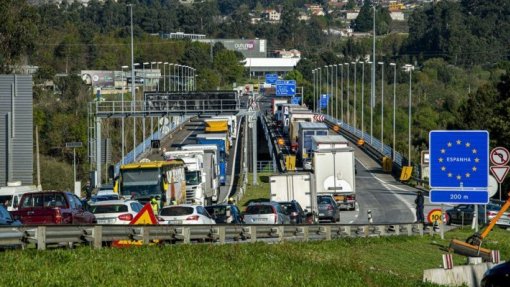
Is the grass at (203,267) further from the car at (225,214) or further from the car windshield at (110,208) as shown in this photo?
the car at (225,214)

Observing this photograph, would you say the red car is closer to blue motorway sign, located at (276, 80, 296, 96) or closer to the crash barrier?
the crash barrier

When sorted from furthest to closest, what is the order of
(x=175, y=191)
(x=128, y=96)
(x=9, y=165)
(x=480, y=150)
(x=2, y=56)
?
(x=128, y=96)
(x=2, y=56)
(x=175, y=191)
(x=9, y=165)
(x=480, y=150)

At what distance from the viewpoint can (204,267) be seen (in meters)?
19.6

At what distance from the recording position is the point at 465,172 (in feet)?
95.4

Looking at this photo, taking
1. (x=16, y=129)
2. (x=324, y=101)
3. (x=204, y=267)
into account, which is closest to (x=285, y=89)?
(x=324, y=101)

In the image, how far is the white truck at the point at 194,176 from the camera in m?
56.7

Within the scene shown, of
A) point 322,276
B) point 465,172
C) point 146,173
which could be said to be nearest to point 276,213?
point 146,173

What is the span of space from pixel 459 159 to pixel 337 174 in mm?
33337

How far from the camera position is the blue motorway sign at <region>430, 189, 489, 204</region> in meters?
28.9

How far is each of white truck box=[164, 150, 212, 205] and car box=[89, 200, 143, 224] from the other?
19.2 metres

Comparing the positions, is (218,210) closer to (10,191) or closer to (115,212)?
(115,212)

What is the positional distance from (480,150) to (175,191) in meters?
22.3

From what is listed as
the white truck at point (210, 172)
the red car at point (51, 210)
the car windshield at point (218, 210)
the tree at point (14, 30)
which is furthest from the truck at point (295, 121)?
the red car at point (51, 210)

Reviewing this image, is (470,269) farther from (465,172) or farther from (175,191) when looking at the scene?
(175,191)
